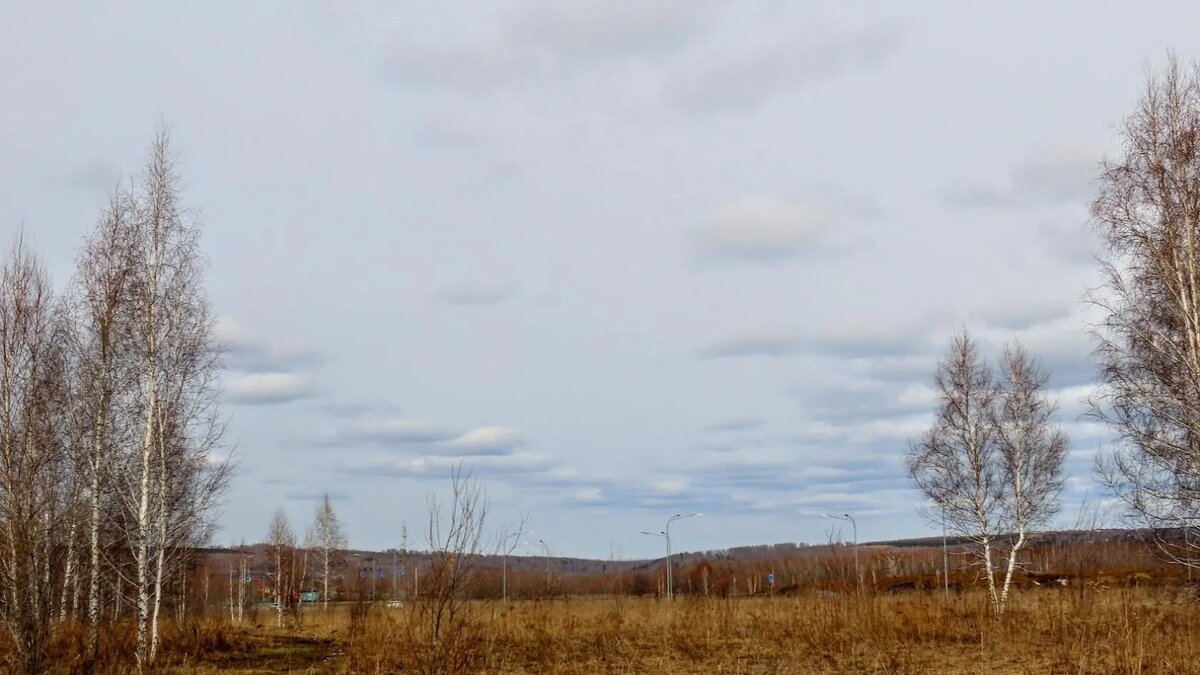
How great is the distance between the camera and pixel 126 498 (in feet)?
61.5

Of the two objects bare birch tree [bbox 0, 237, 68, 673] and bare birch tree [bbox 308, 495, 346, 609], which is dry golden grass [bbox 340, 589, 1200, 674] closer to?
bare birch tree [bbox 0, 237, 68, 673]

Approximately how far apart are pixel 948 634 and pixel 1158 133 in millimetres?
10047

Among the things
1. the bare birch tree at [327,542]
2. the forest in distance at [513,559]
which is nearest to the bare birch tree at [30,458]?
the forest in distance at [513,559]

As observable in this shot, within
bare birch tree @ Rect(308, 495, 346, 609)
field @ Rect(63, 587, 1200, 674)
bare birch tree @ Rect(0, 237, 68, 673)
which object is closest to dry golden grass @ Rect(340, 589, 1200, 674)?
field @ Rect(63, 587, 1200, 674)

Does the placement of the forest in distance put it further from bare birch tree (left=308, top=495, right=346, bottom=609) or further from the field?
bare birch tree (left=308, top=495, right=346, bottom=609)

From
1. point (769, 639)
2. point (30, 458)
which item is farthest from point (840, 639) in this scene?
point (30, 458)

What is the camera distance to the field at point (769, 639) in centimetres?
1401

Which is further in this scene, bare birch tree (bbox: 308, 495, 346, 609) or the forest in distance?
bare birch tree (bbox: 308, 495, 346, 609)

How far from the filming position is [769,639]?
19.5 metres

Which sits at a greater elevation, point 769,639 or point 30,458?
point 30,458

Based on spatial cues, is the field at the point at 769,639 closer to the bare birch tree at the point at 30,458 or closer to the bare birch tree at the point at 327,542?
the bare birch tree at the point at 30,458

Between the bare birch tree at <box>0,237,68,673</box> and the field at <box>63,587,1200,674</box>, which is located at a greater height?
the bare birch tree at <box>0,237,68,673</box>

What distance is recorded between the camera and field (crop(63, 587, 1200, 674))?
1401 centimetres

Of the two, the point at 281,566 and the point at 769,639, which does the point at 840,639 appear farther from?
the point at 281,566
